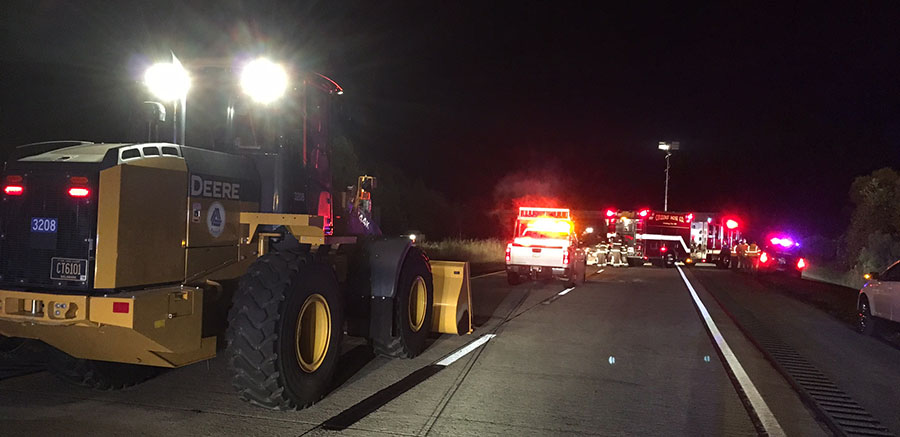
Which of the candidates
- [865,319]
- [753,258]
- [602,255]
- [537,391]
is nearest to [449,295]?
[537,391]

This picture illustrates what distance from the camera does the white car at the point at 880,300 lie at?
11.4 m

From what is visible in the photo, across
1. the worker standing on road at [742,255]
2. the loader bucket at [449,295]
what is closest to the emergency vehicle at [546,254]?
the loader bucket at [449,295]

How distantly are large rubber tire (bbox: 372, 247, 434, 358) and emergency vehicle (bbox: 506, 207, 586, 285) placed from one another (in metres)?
11.2

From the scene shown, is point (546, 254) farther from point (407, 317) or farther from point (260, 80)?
point (260, 80)

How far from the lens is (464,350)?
32.1 feet

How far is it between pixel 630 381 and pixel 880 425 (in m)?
2.49

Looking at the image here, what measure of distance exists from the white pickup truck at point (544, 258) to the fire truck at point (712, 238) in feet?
57.2

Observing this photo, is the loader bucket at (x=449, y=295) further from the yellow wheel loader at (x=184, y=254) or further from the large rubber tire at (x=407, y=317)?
the yellow wheel loader at (x=184, y=254)

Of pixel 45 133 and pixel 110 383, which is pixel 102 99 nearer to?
pixel 45 133

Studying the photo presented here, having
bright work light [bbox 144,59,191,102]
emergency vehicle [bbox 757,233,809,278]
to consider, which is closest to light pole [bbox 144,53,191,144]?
bright work light [bbox 144,59,191,102]

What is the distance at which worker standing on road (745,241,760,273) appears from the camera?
31928mm

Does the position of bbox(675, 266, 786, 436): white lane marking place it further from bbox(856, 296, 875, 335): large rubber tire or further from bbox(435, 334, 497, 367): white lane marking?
bbox(435, 334, 497, 367): white lane marking

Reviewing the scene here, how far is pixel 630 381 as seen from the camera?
8180 mm

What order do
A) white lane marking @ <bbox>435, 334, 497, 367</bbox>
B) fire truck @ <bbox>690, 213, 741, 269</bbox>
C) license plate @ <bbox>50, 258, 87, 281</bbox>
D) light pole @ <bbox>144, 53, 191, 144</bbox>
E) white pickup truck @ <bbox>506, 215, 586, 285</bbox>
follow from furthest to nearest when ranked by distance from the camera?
fire truck @ <bbox>690, 213, 741, 269</bbox>, white pickup truck @ <bbox>506, 215, 586, 285</bbox>, white lane marking @ <bbox>435, 334, 497, 367</bbox>, light pole @ <bbox>144, 53, 191, 144</bbox>, license plate @ <bbox>50, 258, 87, 281</bbox>
